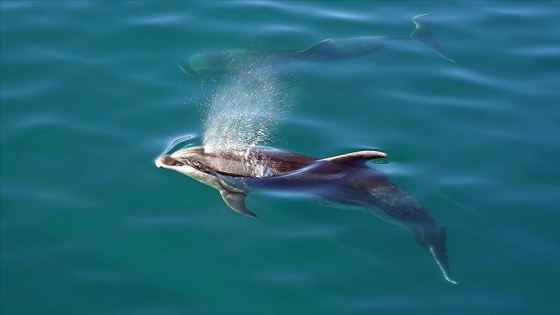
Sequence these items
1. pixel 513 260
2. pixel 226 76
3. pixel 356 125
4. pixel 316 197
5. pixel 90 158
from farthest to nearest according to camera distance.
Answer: pixel 226 76 < pixel 356 125 < pixel 90 158 < pixel 316 197 < pixel 513 260

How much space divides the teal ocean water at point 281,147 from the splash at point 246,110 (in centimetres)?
9

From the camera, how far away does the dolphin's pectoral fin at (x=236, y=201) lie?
760 centimetres

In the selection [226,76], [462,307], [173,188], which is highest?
[226,76]

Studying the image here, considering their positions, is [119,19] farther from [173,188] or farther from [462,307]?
[462,307]

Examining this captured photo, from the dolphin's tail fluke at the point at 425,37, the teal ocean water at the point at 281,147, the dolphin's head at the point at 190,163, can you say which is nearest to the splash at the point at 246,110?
the teal ocean water at the point at 281,147

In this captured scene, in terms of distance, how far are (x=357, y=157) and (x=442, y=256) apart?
1.20m

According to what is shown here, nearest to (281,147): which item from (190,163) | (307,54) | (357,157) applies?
(190,163)

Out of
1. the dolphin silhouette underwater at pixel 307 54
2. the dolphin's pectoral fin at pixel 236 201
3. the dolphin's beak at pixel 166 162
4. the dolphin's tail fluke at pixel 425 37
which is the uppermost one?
the dolphin's tail fluke at pixel 425 37

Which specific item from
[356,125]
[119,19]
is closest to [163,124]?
[356,125]

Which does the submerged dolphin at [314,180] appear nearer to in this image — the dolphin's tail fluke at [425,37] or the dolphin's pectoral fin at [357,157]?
the dolphin's pectoral fin at [357,157]

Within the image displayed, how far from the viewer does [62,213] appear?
25.9 feet

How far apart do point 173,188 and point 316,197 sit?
145 centimetres

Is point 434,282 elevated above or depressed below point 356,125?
below

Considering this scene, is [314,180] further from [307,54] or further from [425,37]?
[425,37]
